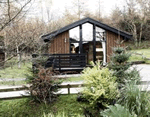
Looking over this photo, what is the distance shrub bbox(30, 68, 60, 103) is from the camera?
5031 millimetres

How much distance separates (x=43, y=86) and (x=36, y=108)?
93 cm

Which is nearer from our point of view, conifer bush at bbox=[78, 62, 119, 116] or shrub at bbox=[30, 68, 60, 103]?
conifer bush at bbox=[78, 62, 119, 116]

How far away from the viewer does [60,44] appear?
12312mm

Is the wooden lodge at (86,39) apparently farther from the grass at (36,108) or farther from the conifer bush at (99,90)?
the conifer bush at (99,90)

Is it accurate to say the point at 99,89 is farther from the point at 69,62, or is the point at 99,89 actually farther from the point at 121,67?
the point at 69,62

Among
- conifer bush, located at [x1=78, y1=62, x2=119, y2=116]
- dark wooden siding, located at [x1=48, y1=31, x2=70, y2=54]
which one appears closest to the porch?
dark wooden siding, located at [x1=48, y1=31, x2=70, y2=54]

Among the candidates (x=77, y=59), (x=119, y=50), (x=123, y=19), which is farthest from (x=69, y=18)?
(x=119, y=50)

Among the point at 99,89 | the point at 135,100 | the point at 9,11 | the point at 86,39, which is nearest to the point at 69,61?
the point at 86,39

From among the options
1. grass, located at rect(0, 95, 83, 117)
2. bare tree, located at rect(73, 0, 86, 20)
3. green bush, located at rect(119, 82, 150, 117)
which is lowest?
grass, located at rect(0, 95, 83, 117)

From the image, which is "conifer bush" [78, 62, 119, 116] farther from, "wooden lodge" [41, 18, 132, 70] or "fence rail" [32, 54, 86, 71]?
"wooden lodge" [41, 18, 132, 70]

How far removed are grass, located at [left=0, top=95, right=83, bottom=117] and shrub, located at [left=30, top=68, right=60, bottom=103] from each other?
0.29 metres

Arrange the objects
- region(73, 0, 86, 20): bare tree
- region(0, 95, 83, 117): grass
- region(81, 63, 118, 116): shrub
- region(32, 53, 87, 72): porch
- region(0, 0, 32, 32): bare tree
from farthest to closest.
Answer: region(73, 0, 86, 20): bare tree
region(32, 53, 87, 72): porch
region(0, 95, 83, 117): grass
region(81, 63, 118, 116): shrub
region(0, 0, 32, 32): bare tree

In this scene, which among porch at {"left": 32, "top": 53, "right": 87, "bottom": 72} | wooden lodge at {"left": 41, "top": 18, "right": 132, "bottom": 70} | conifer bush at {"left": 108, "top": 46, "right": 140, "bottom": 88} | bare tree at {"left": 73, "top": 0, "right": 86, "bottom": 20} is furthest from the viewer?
bare tree at {"left": 73, "top": 0, "right": 86, "bottom": 20}

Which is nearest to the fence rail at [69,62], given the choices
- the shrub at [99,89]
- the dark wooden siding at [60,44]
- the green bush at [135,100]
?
the dark wooden siding at [60,44]
